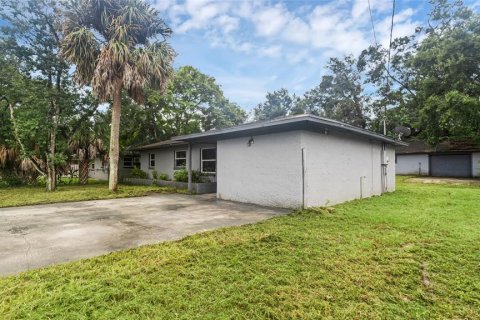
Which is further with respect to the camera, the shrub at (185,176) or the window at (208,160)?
the window at (208,160)

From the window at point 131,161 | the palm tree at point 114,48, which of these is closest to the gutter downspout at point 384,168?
the palm tree at point 114,48

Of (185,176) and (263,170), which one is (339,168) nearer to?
(263,170)

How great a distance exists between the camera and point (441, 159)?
23328 mm

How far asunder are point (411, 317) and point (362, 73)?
100 ft

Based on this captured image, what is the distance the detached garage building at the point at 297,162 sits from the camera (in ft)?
24.9

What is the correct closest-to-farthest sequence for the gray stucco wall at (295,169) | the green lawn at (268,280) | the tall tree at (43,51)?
the green lawn at (268,280) < the gray stucco wall at (295,169) < the tall tree at (43,51)

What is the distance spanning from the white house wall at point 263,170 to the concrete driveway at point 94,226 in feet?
1.74

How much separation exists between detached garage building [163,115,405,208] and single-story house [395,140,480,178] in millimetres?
16685

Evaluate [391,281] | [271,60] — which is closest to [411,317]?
[391,281]

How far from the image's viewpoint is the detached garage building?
7594 millimetres

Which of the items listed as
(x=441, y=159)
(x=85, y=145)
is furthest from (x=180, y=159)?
(x=441, y=159)

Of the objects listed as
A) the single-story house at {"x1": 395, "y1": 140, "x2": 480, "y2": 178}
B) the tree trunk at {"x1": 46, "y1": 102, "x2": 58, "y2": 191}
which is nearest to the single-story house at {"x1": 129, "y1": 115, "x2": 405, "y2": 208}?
the tree trunk at {"x1": 46, "y1": 102, "x2": 58, "y2": 191}

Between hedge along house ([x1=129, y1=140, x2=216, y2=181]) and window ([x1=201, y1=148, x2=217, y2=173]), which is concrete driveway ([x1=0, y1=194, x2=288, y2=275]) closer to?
hedge along house ([x1=129, y1=140, x2=216, y2=181])

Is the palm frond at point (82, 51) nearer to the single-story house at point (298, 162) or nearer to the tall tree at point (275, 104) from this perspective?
the single-story house at point (298, 162)
